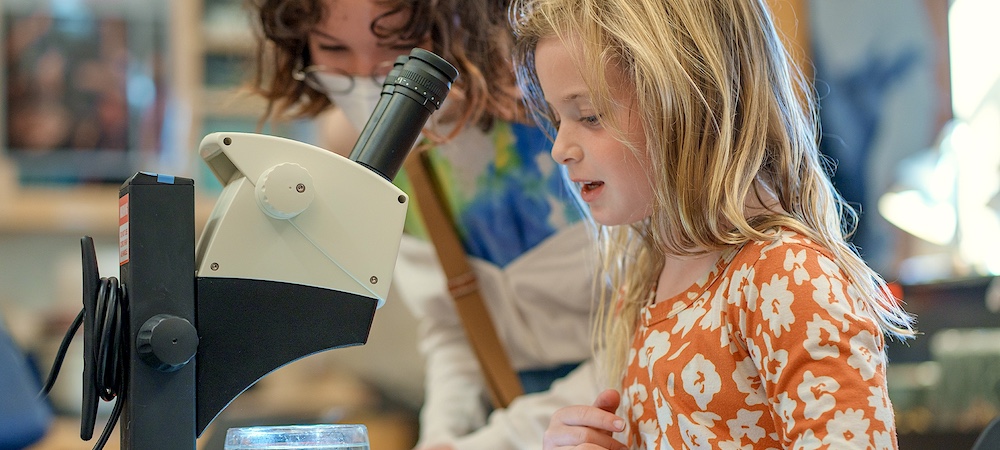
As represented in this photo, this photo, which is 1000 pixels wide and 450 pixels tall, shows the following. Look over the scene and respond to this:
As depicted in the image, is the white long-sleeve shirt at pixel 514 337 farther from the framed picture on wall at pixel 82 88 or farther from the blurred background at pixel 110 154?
the framed picture on wall at pixel 82 88

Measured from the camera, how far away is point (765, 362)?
688 mm

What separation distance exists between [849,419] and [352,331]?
1.17 ft

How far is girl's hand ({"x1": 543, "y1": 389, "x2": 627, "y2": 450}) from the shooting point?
0.83m

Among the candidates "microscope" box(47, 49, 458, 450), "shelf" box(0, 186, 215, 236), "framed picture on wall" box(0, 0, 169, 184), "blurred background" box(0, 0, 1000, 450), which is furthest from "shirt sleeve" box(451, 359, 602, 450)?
"framed picture on wall" box(0, 0, 169, 184)

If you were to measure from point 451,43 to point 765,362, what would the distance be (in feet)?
1.91

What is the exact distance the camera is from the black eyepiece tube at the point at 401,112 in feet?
2.36

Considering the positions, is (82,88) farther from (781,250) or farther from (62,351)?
(781,250)

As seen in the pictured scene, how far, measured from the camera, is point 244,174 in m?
0.67

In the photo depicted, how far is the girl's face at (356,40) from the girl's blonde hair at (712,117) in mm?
308

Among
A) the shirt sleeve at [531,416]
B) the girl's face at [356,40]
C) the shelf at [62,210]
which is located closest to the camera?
the girl's face at [356,40]

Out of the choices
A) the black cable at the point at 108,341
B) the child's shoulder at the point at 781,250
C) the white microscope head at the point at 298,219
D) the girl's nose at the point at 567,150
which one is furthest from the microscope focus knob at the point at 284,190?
the child's shoulder at the point at 781,250

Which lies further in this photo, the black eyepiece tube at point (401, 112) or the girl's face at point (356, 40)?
the girl's face at point (356, 40)

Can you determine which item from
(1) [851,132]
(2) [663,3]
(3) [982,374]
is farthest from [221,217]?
(1) [851,132]

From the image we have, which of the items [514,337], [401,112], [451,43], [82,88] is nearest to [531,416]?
[514,337]
